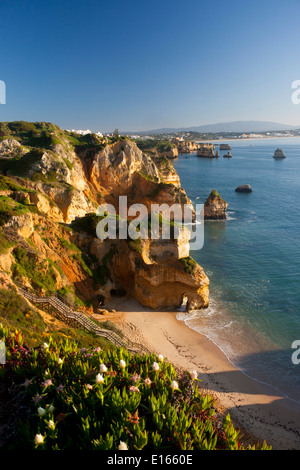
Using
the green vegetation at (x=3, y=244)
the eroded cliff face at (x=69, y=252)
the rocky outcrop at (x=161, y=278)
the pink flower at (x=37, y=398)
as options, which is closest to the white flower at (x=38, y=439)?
the pink flower at (x=37, y=398)

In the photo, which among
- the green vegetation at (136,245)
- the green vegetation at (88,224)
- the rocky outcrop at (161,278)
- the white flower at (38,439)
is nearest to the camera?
the white flower at (38,439)

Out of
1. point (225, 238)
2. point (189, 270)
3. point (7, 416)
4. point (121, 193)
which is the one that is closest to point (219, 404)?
point (189, 270)

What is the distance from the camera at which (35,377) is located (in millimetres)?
7281

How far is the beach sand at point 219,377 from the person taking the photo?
13344 mm

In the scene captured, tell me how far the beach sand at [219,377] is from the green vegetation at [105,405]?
24.0 ft

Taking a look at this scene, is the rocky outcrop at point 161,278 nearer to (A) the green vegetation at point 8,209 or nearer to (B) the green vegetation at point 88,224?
(B) the green vegetation at point 88,224

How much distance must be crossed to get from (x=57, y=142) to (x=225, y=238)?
29466 millimetres

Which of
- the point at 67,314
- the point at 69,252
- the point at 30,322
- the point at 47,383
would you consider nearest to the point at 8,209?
the point at 69,252

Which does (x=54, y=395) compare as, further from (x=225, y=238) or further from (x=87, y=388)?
(x=225, y=238)

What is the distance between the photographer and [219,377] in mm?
16953

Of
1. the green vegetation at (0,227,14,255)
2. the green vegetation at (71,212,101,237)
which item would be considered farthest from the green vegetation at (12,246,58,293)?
the green vegetation at (71,212,101,237)

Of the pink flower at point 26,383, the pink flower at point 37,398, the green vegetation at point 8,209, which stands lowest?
the pink flower at point 37,398

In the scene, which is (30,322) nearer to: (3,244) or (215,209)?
(3,244)

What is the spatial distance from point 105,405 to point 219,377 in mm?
12656
